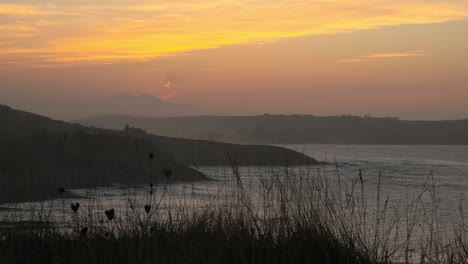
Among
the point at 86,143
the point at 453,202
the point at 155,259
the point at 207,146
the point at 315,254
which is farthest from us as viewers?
the point at 207,146

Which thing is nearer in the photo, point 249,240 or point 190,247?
point 190,247

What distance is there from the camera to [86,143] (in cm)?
4828

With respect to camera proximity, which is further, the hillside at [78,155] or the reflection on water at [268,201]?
the hillside at [78,155]

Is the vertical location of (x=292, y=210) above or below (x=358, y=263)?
above

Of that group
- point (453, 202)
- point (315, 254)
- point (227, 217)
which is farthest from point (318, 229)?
point (453, 202)

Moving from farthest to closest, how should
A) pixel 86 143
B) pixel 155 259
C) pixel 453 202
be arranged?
pixel 86 143 < pixel 453 202 < pixel 155 259

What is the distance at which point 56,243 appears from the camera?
7.77m

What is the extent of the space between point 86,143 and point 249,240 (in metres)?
41.8

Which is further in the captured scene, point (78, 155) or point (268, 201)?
point (78, 155)

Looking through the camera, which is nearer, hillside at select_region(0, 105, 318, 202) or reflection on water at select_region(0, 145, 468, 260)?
reflection on water at select_region(0, 145, 468, 260)

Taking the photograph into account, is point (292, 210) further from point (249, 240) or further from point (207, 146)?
point (207, 146)

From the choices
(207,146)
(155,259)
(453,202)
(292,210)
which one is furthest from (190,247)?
(207,146)

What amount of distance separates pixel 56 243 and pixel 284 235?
2583 millimetres

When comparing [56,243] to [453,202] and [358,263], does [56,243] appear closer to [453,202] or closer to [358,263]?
[358,263]
